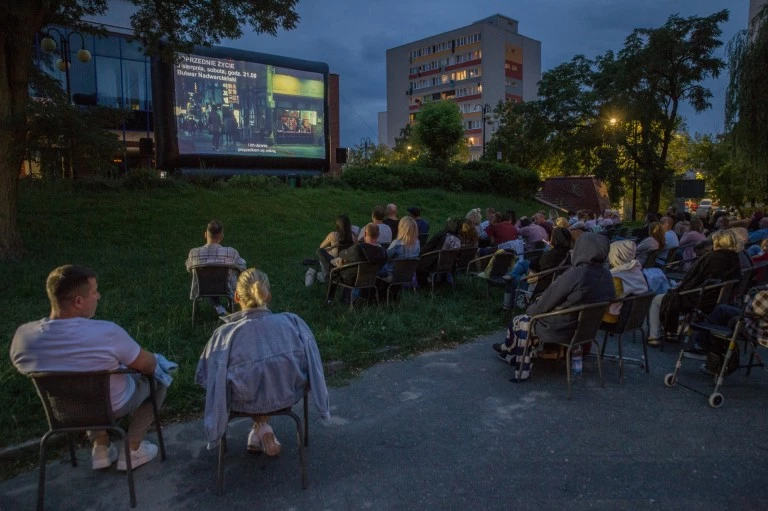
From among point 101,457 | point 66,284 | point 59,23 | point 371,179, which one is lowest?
point 101,457

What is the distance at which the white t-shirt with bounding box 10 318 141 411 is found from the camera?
275 centimetres

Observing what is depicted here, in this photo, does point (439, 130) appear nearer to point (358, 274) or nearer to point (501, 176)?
point (501, 176)

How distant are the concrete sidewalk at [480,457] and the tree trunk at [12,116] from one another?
8590mm

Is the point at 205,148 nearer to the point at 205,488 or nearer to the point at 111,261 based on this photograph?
the point at 111,261

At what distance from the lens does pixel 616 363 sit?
551 cm

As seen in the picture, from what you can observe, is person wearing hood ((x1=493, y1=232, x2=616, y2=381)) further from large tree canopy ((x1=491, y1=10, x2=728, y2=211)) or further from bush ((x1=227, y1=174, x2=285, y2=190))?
large tree canopy ((x1=491, y1=10, x2=728, y2=211))

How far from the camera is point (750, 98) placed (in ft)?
48.2

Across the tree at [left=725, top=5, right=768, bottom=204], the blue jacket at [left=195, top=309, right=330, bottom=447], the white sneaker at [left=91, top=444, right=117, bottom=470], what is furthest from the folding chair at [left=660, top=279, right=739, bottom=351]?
the tree at [left=725, top=5, right=768, bottom=204]

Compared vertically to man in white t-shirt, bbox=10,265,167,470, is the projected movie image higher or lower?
higher

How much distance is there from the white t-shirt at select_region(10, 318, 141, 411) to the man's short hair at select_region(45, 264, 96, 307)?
0.41 ft

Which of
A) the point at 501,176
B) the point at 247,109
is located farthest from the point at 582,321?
the point at 501,176

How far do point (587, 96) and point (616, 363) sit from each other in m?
28.1

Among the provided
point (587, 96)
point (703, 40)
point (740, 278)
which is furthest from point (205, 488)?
point (587, 96)

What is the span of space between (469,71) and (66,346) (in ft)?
274
